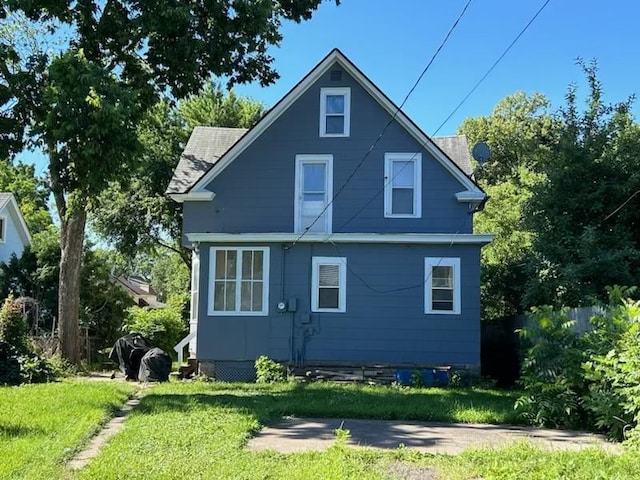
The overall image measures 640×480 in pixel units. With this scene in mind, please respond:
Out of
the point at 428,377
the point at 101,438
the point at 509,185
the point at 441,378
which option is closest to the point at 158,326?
the point at 428,377

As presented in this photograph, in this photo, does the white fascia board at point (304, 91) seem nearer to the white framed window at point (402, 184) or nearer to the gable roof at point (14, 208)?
the white framed window at point (402, 184)

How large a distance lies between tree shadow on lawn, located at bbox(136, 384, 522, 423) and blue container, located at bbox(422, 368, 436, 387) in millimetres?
1561

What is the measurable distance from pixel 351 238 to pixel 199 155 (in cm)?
576

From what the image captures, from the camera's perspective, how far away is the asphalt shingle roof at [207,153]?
16.3 m

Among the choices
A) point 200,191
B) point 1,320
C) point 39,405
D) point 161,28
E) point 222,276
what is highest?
point 161,28

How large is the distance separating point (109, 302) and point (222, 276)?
8.96 m

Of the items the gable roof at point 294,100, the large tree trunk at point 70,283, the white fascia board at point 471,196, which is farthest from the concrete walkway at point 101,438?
the white fascia board at point 471,196

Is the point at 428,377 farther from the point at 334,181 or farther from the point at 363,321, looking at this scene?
the point at 334,181

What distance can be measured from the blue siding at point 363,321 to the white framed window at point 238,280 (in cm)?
17

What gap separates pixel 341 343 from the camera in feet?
47.1

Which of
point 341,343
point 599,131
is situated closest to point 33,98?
point 341,343

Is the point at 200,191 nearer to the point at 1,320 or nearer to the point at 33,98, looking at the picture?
the point at 33,98

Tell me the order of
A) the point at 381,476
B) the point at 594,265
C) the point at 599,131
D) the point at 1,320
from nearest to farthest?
the point at 381,476 → the point at 594,265 → the point at 1,320 → the point at 599,131

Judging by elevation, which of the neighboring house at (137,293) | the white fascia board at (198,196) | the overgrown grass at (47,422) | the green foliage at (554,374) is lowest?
the overgrown grass at (47,422)
